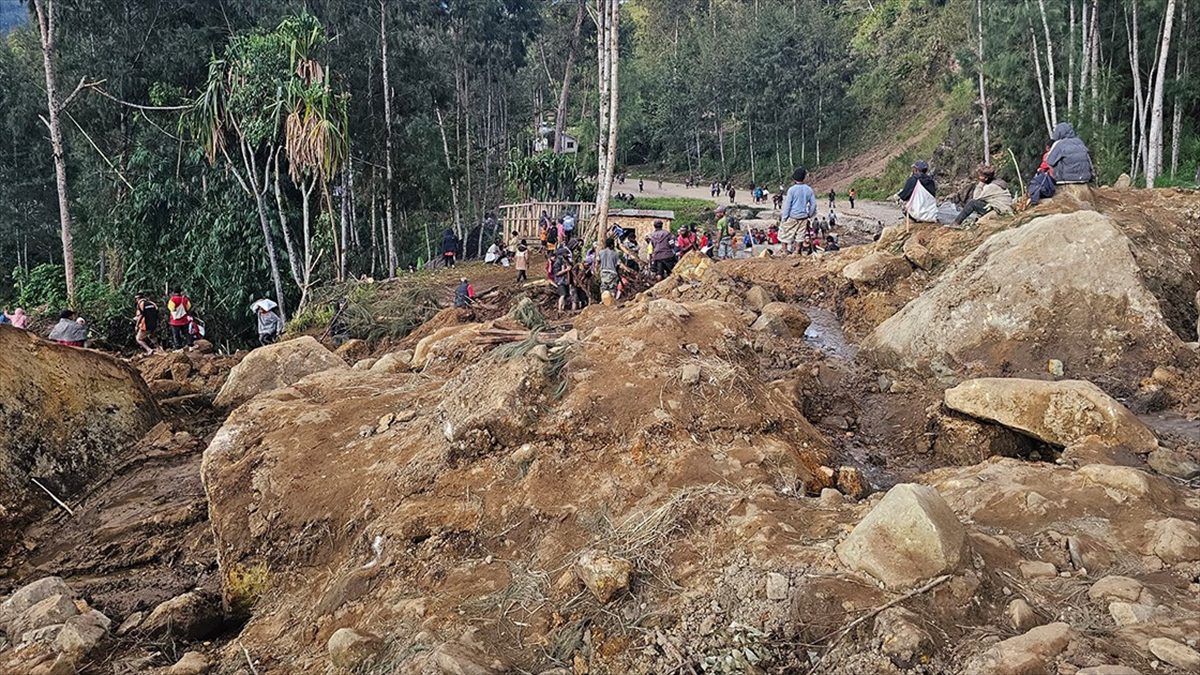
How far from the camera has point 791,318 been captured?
8.50 m

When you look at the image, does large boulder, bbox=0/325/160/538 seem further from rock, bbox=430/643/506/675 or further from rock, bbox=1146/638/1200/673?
rock, bbox=1146/638/1200/673

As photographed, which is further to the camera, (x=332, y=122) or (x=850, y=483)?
(x=332, y=122)

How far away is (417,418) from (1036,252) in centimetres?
555

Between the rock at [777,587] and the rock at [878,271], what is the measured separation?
6388mm

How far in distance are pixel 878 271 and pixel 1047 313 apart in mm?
2348

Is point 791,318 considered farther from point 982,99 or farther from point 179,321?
point 982,99

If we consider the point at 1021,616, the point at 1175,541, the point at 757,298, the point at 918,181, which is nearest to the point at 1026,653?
the point at 1021,616

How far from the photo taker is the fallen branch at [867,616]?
3.07 metres

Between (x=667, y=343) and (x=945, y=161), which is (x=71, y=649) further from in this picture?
(x=945, y=161)

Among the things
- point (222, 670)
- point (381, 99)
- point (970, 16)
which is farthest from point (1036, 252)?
point (970, 16)

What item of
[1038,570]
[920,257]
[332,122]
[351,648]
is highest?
[332,122]

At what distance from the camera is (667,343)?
558cm

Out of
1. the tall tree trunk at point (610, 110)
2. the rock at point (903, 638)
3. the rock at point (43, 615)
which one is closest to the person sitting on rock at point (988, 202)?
the tall tree trunk at point (610, 110)

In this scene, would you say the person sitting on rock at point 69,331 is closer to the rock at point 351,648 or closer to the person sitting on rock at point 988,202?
the rock at point 351,648
